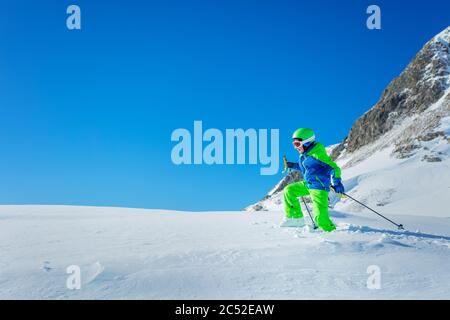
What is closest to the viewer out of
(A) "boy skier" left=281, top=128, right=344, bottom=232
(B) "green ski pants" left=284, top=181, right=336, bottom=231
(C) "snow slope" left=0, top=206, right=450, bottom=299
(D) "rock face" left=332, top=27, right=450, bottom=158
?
(C) "snow slope" left=0, top=206, right=450, bottom=299

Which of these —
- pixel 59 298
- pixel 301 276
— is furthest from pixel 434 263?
pixel 59 298

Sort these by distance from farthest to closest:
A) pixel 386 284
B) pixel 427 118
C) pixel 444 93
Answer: pixel 444 93 → pixel 427 118 → pixel 386 284

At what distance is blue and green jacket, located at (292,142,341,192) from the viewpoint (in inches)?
333

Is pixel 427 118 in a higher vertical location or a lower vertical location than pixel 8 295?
higher

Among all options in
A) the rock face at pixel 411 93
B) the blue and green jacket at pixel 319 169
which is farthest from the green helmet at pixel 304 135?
the rock face at pixel 411 93

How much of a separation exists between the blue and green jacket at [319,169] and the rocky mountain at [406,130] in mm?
53753

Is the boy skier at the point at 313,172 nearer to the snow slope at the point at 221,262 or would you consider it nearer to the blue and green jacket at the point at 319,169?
the blue and green jacket at the point at 319,169

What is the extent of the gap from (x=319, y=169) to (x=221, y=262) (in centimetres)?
370

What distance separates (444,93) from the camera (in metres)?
97.0

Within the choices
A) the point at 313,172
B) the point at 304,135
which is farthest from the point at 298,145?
the point at 313,172

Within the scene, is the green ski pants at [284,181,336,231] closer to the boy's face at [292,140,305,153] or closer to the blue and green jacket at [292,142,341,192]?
the blue and green jacket at [292,142,341,192]

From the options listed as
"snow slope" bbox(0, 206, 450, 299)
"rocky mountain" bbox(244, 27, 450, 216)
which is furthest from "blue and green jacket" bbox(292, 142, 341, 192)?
"rocky mountain" bbox(244, 27, 450, 216)

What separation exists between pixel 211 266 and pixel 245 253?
70 cm
